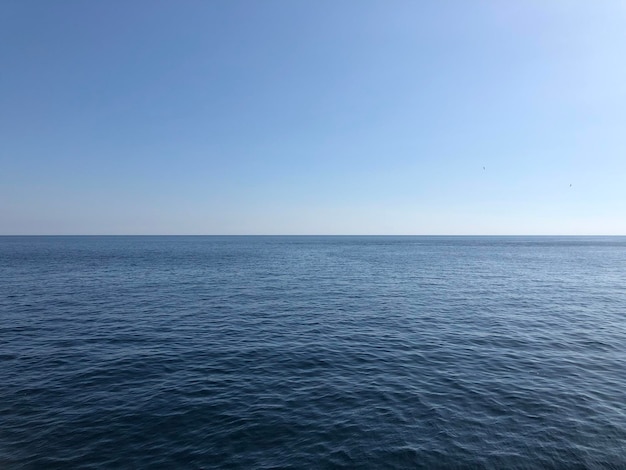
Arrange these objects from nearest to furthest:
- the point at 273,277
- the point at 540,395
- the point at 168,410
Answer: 1. the point at 168,410
2. the point at 540,395
3. the point at 273,277

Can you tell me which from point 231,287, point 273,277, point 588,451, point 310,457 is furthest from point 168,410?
point 273,277

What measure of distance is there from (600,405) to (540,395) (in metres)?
2.76

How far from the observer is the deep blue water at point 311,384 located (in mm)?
16062

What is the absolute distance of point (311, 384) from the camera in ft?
75.0

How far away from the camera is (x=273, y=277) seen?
3017 inches

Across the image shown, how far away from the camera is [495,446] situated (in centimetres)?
1630

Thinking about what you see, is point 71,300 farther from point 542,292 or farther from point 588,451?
point 542,292

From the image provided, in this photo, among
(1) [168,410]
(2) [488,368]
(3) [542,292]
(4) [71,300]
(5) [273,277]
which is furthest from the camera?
(5) [273,277]

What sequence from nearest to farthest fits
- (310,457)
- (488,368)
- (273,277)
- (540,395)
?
(310,457), (540,395), (488,368), (273,277)

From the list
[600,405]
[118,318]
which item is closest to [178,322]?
[118,318]

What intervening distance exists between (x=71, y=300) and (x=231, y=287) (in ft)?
74.2

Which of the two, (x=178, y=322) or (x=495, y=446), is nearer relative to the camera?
(x=495, y=446)

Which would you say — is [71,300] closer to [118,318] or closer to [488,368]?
[118,318]

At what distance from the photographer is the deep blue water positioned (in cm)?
1606
